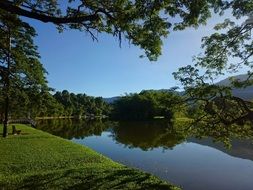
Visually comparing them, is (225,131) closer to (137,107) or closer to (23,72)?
(23,72)

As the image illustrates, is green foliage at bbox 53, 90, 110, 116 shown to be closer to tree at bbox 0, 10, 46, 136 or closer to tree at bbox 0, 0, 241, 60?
tree at bbox 0, 10, 46, 136

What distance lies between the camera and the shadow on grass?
15570 mm

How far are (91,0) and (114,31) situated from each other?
137cm

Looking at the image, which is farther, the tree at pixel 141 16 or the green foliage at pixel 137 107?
the green foliage at pixel 137 107

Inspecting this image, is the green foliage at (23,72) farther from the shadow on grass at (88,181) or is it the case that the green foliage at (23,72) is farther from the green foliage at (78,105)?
the green foliage at (78,105)

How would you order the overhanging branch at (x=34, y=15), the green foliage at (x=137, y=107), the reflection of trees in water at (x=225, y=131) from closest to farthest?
the overhanging branch at (x=34, y=15)
the reflection of trees in water at (x=225, y=131)
the green foliage at (x=137, y=107)

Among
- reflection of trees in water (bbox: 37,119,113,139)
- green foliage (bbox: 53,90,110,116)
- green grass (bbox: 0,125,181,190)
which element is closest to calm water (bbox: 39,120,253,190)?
green grass (bbox: 0,125,181,190)

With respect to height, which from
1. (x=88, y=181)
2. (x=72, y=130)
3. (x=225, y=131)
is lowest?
(x=88, y=181)

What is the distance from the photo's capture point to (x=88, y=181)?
54.3 feet

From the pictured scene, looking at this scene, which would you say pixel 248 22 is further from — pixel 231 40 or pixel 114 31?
pixel 114 31

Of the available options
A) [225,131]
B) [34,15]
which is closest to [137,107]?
[225,131]

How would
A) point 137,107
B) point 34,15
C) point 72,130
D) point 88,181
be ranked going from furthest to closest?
point 137,107
point 72,130
point 88,181
point 34,15

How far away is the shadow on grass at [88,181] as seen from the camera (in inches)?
613

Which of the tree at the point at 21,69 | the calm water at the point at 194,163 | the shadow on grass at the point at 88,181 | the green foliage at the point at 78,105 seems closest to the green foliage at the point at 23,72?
the tree at the point at 21,69
